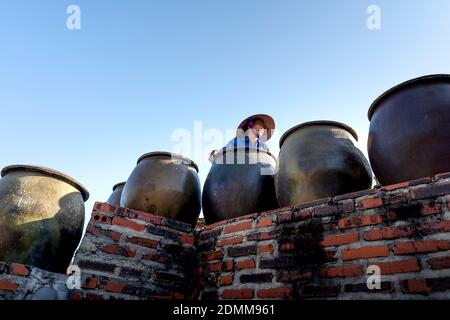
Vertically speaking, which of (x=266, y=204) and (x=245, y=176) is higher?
(x=245, y=176)

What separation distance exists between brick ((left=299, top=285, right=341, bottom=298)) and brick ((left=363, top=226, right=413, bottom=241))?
0.31 m

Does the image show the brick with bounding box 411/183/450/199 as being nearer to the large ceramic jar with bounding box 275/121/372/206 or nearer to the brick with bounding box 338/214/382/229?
the brick with bounding box 338/214/382/229

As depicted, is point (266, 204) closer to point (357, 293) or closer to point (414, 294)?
point (357, 293)

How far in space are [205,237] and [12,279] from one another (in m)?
1.31

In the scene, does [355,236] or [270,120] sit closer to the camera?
Answer: [355,236]

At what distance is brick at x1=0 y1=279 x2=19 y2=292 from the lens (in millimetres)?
1999

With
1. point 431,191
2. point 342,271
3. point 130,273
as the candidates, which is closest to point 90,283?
point 130,273

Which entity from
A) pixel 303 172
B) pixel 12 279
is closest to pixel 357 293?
pixel 303 172

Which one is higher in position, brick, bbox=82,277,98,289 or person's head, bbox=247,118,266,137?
person's head, bbox=247,118,266,137

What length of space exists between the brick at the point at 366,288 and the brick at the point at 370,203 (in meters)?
0.39

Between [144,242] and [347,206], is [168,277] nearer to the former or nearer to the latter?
[144,242]

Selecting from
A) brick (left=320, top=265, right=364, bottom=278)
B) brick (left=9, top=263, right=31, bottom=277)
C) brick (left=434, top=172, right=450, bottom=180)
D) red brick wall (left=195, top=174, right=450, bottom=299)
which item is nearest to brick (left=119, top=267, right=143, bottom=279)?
red brick wall (left=195, top=174, right=450, bottom=299)

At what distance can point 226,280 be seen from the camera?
2.14 meters
